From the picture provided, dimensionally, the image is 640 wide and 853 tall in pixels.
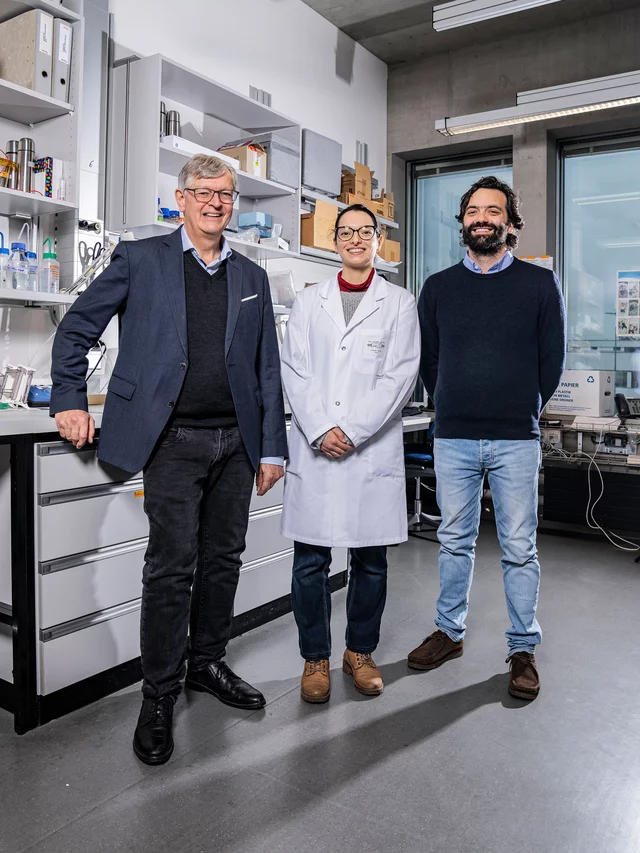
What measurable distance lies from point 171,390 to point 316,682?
39.6 inches

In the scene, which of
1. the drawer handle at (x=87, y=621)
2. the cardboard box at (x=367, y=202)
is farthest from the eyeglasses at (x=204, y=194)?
the cardboard box at (x=367, y=202)

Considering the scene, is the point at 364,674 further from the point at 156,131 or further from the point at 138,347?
the point at 156,131

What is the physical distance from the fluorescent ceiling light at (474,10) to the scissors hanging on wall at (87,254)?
6.99 feet

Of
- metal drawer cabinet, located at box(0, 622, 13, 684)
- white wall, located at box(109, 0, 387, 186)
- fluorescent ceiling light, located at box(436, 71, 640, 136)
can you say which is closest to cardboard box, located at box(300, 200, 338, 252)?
white wall, located at box(109, 0, 387, 186)

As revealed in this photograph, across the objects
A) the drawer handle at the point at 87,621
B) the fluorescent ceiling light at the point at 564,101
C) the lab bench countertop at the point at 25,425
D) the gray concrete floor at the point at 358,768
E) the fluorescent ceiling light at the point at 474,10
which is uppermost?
the fluorescent ceiling light at the point at 474,10

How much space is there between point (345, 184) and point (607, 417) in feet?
7.25

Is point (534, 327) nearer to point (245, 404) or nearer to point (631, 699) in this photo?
point (245, 404)

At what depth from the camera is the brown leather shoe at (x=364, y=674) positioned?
86.4 inches

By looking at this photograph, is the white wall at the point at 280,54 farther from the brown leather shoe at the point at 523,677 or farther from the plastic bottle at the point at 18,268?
the brown leather shoe at the point at 523,677

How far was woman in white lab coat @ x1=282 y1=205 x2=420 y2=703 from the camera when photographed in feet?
6.79

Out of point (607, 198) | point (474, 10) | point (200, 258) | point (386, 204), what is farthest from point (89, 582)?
point (607, 198)

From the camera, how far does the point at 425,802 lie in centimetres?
167

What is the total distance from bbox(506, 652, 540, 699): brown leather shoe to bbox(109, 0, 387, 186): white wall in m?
3.02

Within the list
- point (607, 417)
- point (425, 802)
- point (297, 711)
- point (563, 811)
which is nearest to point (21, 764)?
point (297, 711)
